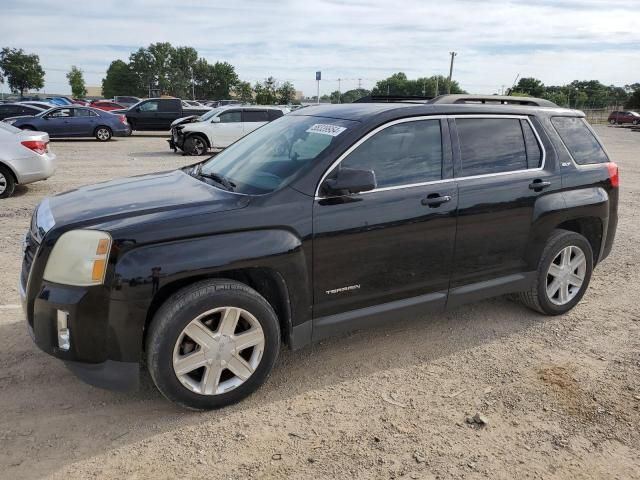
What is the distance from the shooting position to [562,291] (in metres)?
4.57

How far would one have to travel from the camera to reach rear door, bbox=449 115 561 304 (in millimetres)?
3865

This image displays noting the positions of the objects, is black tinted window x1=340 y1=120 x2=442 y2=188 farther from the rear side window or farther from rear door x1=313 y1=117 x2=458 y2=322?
the rear side window

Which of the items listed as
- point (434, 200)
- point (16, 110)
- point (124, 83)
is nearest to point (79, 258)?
point (434, 200)

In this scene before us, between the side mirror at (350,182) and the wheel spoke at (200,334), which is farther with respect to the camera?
the side mirror at (350,182)

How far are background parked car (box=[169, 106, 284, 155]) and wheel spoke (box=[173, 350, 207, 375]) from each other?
44.1 feet

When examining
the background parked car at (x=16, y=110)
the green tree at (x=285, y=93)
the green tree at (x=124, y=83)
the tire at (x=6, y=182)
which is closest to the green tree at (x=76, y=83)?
the green tree at (x=124, y=83)

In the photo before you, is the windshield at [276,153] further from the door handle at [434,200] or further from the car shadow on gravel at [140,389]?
the car shadow on gravel at [140,389]

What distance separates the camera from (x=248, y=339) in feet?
10.3

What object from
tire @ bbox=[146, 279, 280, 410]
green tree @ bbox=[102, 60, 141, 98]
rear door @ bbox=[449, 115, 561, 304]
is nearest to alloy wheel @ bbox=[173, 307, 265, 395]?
tire @ bbox=[146, 279, 280, 410]

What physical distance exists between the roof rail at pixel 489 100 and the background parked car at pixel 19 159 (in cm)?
764

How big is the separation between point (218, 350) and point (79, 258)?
917mm

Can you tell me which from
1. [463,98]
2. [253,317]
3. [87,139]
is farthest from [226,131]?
[253,317]

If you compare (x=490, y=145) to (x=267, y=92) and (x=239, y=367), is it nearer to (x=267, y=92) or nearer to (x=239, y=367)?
(x=239, y=367)

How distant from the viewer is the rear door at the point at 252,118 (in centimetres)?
1698
